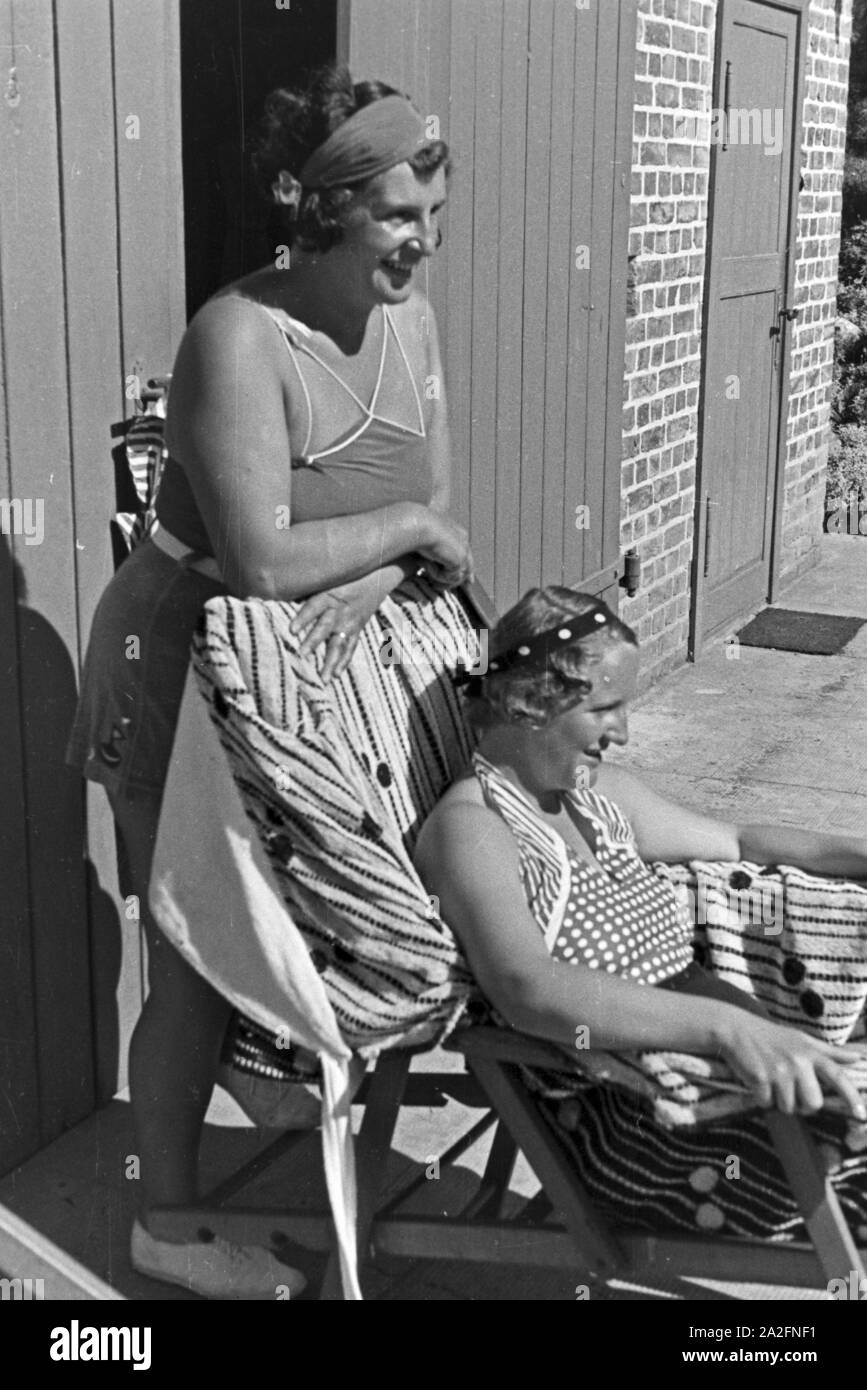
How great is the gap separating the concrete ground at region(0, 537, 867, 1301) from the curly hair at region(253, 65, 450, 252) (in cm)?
142

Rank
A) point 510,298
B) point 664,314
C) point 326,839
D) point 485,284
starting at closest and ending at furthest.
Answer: point 326,839 → point 485,284 → point 510,298 → point 664,314

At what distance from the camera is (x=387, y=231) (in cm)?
285

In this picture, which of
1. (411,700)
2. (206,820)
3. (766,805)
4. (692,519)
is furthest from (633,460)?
(206,820)

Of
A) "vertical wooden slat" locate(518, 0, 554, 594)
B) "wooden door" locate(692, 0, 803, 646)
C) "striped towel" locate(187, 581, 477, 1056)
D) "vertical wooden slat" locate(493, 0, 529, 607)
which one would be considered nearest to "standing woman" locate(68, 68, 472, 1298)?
"striped towel" locate(187, 581, 477, 1056)

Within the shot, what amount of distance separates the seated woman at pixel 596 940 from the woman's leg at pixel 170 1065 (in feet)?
1.75

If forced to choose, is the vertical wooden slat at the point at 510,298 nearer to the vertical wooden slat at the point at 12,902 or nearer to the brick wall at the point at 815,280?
the vertical wooden slat at the point at 12,902

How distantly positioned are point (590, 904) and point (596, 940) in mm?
57

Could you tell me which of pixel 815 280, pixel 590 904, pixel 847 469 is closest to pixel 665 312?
pixel 815 280

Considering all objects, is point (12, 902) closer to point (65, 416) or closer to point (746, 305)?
point (65, 416)

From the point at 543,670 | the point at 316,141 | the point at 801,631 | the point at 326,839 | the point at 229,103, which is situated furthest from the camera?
the point at 801,631

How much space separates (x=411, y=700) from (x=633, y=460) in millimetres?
3546

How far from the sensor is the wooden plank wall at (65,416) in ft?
10.3

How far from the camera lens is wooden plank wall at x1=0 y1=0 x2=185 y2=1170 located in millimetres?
3135

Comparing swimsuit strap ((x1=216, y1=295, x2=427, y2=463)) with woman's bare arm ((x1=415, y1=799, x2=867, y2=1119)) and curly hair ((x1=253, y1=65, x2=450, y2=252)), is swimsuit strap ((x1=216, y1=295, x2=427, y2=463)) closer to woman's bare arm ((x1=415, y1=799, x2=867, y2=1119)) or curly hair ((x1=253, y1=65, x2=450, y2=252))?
curly hair ((x1=253, y1=65, x2=450, y2=252))
